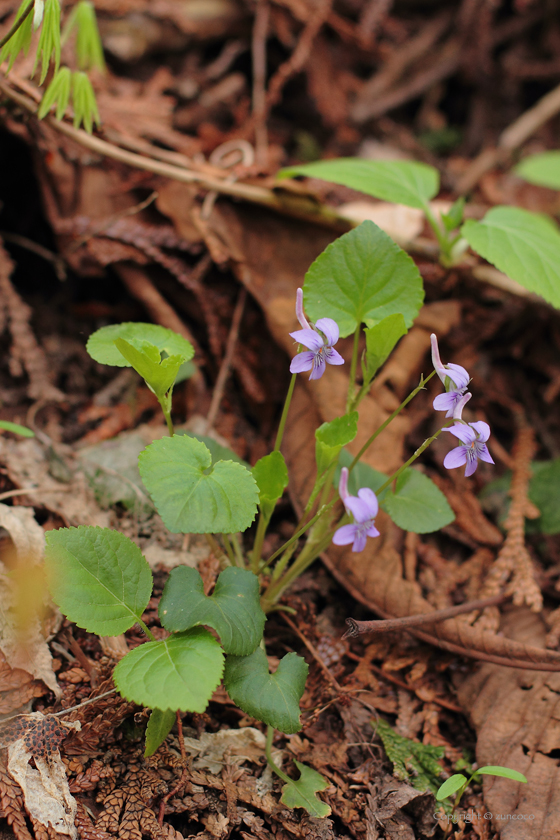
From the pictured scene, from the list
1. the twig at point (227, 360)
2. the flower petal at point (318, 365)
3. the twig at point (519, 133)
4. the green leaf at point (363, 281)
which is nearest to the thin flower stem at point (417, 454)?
the flower petal at point (318, 365)

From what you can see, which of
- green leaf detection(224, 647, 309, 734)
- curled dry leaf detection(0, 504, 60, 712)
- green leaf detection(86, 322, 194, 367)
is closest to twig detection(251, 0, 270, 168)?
green leaf detection(86, 322, 194, 367)

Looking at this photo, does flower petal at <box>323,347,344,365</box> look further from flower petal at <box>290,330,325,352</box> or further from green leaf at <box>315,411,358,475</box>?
green leaf at <box>315,411,358,475</box>

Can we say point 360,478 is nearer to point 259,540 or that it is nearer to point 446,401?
point 259,540

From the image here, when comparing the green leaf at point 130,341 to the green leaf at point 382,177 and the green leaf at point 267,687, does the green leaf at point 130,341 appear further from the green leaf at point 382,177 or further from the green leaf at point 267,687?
the green leaf at point 382,177

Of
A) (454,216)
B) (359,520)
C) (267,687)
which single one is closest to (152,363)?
(359,520)

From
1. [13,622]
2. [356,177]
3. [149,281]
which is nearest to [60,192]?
[149,281]

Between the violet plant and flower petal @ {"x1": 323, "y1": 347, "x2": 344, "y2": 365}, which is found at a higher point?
flower petal @ {"x1": 323, "y1": 347, "x2": 344, "y2": 365}

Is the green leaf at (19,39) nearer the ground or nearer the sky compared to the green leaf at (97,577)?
nearer the sky
